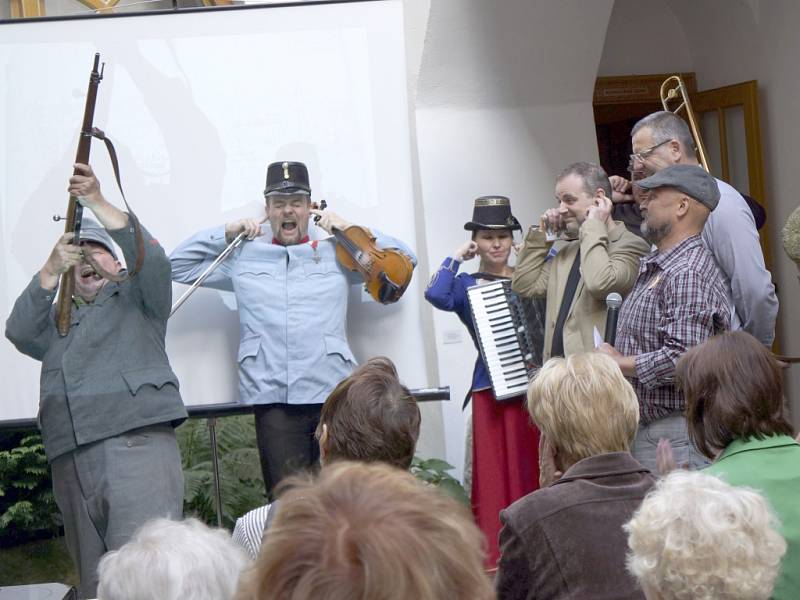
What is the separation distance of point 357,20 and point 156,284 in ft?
5.49

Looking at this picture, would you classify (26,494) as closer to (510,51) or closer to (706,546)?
(510,51)

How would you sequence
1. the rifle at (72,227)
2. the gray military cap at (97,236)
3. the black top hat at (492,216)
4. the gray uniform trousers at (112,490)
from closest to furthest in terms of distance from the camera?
the gray uniform trousers at (112,490), the rifle at (72,227), the gray military cap at (97,236), the black top hat at (492,216)

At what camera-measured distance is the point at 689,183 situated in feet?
11.6

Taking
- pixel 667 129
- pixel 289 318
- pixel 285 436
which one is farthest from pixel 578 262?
pixel 285 436

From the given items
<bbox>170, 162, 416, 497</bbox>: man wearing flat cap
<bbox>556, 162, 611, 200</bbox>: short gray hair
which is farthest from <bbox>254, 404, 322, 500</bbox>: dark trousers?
<bbox>556, 162, 611, 200</bbox>: short gray hair

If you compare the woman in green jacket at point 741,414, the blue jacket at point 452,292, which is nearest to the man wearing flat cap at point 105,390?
the blue jacket at point 452,292

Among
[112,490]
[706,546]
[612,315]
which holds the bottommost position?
[112,490]

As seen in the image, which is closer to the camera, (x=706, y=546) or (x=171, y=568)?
(x=706, y=546)

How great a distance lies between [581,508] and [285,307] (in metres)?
2.39

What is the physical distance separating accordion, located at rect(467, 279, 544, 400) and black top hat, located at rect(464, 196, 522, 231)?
361 millimetres

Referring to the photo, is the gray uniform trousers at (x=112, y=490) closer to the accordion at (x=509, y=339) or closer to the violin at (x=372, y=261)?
the violin at (x=372, y=261)

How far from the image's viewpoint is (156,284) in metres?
3.83

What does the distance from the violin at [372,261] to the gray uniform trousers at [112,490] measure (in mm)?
1083

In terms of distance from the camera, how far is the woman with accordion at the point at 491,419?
452 cm
